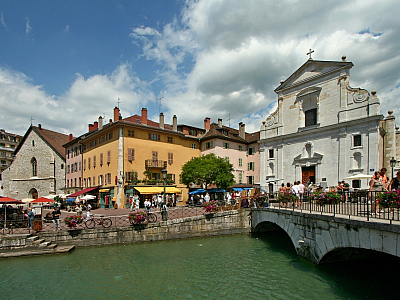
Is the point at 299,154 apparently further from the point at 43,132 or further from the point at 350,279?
the point at 43,132

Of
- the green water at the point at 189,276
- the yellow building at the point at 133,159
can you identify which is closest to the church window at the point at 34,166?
the yellow building at the point at 133,159

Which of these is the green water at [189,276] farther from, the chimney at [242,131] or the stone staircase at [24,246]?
the chimney at [242,131]

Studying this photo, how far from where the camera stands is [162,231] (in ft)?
53.6

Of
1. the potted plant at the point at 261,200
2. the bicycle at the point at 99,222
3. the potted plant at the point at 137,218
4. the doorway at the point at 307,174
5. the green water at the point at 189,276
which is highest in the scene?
the doorway at the point at 307,174

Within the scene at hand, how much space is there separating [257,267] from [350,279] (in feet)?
11.9

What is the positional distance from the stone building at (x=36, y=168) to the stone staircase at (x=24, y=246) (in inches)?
1311

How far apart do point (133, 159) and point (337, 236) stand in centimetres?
2458

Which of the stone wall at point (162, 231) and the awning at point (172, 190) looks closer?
the stone wall at point (162, 231)

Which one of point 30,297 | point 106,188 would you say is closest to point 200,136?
point 106,188

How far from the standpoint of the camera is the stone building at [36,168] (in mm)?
45319

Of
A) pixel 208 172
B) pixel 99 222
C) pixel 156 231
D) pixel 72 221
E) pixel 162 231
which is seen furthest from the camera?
pixel 208 172

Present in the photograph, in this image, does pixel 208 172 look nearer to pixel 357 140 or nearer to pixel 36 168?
pixel 357 140

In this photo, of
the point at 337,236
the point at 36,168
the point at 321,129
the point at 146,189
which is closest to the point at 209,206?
the point at 337,236

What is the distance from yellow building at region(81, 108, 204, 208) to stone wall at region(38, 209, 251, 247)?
476 inches
